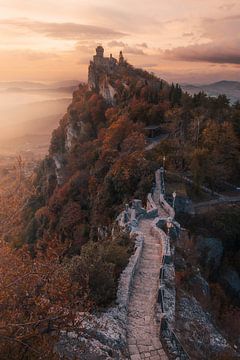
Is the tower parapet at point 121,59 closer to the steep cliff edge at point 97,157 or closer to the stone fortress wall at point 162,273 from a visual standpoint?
the steep cliff edge at point 97,157

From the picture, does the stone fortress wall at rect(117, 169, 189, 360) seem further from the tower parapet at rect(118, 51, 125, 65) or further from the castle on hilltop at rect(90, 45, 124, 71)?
the tower parapet at rect(118, 51, 125, 65)

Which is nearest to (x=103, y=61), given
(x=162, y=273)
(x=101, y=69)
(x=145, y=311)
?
(x=101, y=69)

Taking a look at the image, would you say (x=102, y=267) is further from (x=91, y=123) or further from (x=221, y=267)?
(x=91, y=123)

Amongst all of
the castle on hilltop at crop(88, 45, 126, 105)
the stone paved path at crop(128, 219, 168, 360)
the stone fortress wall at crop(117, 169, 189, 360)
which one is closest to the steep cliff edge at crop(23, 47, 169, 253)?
the castle on hilltop at crop(88, 45, 126, 105)

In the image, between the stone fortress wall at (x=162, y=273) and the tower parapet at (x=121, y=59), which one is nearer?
the stone fortress wall at (x=162, y=273)

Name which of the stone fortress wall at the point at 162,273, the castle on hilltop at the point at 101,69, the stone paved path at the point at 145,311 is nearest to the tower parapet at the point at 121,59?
the castle on hilltop at the point at 101,69
